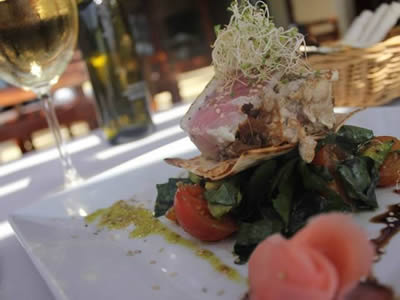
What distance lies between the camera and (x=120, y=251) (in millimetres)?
1011

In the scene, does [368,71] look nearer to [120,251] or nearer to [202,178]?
[202,178]

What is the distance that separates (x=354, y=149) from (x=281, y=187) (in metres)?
0.30

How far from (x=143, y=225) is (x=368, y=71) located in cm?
107

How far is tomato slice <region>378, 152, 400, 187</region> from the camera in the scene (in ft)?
3.32

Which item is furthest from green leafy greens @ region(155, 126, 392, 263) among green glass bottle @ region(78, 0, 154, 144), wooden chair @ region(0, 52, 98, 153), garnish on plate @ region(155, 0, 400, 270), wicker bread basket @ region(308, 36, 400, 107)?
wooden chair @ region(0, 52, 98, 153)

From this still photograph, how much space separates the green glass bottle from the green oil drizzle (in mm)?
780

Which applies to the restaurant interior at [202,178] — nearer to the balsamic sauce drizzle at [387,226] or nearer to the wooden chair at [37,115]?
the balsamic sauce drizzle at [387,226]

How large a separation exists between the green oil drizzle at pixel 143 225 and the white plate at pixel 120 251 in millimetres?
16

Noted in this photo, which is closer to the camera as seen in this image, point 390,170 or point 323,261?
point 323,261

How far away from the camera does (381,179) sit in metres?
1.02

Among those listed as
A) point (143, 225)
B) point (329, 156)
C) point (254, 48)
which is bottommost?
point (143, 225)

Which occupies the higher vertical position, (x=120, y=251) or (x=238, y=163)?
(x=238, y=163)

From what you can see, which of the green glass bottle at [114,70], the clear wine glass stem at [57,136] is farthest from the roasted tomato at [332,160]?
the green glass bottle at [114,70]

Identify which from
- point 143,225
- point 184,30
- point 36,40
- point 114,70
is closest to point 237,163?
point 143,225
